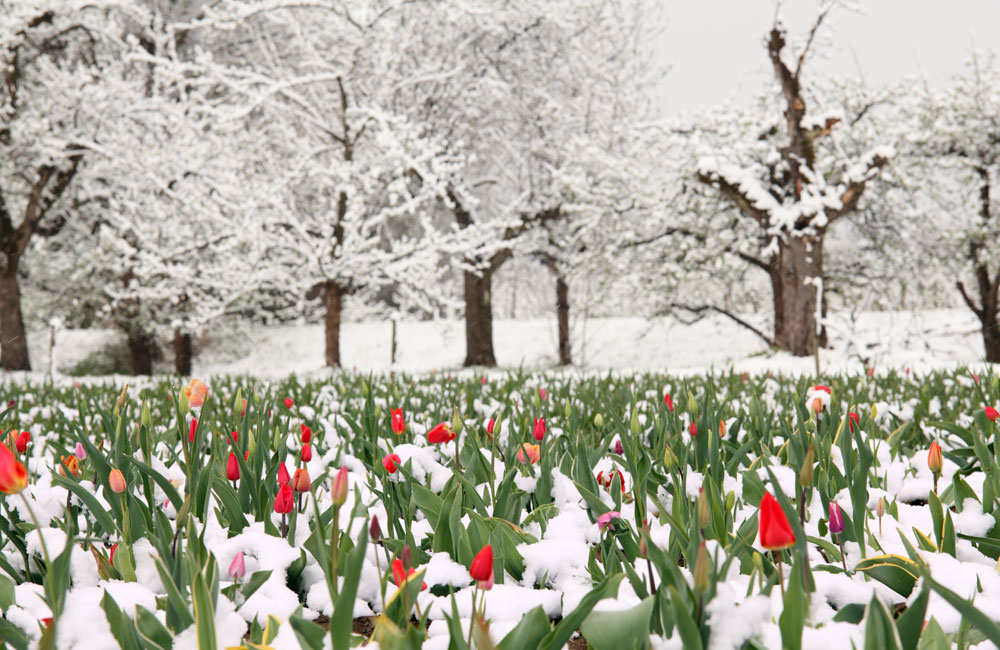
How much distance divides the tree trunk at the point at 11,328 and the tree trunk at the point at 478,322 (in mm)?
9860

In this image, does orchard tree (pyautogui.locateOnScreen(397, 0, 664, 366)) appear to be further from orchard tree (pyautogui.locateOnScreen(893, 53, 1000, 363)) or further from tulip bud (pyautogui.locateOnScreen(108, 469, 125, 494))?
tulip bud (pyautogui.locateOnScreen(108, 469, 125, 494))

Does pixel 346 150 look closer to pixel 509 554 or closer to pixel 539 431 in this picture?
pixel 539 431

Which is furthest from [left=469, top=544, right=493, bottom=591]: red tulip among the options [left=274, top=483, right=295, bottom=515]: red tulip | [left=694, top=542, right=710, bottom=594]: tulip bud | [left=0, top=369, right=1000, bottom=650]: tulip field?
[left=274, top=483, right=295, bottom=515]: red tulip

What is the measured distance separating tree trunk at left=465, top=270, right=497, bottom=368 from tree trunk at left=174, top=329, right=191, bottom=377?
7.29 metres

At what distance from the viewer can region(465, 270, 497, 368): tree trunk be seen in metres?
15.2

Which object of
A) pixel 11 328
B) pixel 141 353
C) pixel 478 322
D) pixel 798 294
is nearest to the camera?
pixel 798 294

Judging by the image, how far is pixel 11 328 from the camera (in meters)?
14.9

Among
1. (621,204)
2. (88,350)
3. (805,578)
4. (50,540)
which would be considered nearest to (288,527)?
(50,540)

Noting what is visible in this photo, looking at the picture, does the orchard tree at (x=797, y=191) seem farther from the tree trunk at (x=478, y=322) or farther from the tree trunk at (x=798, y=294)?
the tree trunk at (x=478, y=322)

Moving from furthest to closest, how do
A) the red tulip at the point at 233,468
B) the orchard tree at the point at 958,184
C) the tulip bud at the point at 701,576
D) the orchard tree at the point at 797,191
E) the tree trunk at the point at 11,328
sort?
1. the orchard tree at the point at 958,184
2. the tree trunk at the point at 11,328
3. the orchard tree at the point at 797,191
4. the red tulip at the point at 233,468
5. the tulip bud at the point at 701,576

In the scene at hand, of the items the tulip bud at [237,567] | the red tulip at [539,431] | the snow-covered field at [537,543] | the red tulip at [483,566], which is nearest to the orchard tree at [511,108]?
the red tulip at [539,431]

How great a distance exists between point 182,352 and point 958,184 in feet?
63.2

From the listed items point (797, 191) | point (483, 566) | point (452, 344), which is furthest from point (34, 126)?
point (483, 566)

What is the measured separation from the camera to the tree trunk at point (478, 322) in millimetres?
15180
